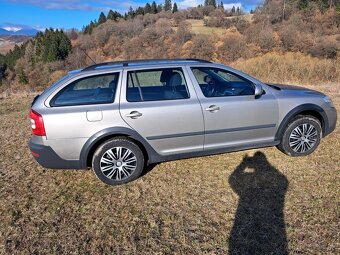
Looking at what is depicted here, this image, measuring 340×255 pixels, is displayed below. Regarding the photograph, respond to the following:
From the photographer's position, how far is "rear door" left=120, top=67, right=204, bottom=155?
11.9 feet

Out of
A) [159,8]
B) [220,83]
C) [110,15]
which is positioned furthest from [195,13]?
[220,83]

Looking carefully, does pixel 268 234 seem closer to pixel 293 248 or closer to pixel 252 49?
pixel 293 248

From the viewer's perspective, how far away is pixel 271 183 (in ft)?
12.1

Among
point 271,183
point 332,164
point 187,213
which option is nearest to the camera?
point 187,213

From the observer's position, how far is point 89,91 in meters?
3.77

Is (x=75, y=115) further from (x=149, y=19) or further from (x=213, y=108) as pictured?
(x=149, y=19)

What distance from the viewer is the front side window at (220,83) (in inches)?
156

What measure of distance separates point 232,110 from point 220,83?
573 millimetres

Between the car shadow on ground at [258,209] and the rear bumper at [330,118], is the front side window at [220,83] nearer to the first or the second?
the car shadow on ground at [258,209]

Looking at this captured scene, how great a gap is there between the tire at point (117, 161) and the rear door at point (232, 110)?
1.03 metres

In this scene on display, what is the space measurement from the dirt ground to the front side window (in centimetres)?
111

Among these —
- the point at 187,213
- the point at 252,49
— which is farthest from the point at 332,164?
the point at 252,49

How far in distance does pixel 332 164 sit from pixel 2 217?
4.53m

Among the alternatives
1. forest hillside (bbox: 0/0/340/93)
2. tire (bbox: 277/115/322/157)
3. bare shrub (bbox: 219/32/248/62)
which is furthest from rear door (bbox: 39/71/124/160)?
bare shrub (bbox: 219/32/248/62)
